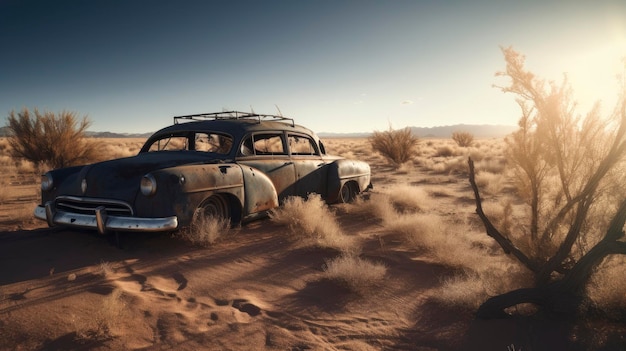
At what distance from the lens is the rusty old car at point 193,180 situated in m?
→ 4.25

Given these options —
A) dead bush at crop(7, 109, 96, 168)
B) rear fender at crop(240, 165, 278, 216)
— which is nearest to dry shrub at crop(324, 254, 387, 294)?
rear fender at crop(240, 165, 278, 216)

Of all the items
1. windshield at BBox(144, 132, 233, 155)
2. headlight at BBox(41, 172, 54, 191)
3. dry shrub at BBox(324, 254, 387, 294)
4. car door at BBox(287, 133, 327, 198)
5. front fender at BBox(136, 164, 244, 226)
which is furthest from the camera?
car door at BBox(287, 133, 327, 198)

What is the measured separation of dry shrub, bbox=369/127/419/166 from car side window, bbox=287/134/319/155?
12.2 metres

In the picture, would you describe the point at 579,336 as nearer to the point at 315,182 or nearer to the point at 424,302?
the point at 424,302

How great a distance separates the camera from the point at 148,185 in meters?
4.20

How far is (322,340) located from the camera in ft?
9.52

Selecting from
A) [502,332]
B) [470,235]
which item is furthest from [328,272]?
[470,235]

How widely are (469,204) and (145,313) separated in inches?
316

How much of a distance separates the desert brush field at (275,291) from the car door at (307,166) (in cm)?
61

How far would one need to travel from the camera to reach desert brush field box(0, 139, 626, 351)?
2779mm

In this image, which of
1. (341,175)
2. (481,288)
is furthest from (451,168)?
(481,288)

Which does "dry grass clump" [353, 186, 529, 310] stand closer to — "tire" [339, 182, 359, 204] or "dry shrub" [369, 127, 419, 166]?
"tire" [339, 182, 359, 204]

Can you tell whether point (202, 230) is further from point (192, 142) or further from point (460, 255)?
point (460, 255)

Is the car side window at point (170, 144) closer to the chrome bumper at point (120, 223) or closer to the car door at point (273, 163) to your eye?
the car door at point (273, 163)
